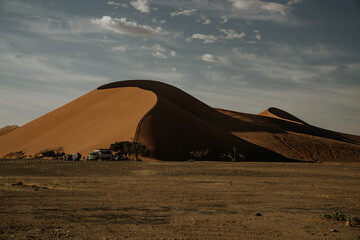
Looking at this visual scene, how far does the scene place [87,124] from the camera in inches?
2480

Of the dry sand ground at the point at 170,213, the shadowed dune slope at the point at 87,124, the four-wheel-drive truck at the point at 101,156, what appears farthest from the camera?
the shadowed dune slope at the point at 87,124

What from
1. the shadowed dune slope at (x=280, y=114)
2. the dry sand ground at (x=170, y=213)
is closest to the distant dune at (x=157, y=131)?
the shadowed dune slope at (x=280, y=114)

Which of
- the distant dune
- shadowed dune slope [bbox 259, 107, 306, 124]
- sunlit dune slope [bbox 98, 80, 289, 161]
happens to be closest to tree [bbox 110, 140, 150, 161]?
sunlit dune slope [bbox 98, 80, 289, 161]

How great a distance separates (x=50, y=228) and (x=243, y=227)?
4022 mm

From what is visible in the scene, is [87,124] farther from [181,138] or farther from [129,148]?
[129,148]

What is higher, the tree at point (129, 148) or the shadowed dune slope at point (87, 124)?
the shadowed dune slope at point (87, 124)

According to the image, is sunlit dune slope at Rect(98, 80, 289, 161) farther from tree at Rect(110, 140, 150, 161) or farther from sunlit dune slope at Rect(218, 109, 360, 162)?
sunlit dune slope at Rect(218, 109, 360, 162)

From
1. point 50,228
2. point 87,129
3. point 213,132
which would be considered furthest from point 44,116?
point 50,228

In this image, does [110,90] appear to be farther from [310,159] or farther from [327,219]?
[327,219]

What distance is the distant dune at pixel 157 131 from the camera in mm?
52750

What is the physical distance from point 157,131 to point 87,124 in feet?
50.4

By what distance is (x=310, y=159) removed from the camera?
61.0 meters

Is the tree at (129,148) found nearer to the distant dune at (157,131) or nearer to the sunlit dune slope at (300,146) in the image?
the distant dune at (157,131)

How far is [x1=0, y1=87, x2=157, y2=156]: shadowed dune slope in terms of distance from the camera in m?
53.8
